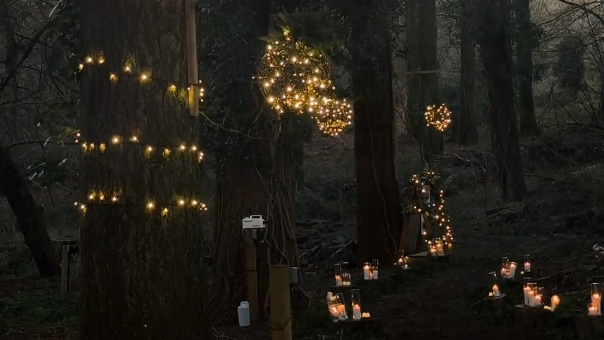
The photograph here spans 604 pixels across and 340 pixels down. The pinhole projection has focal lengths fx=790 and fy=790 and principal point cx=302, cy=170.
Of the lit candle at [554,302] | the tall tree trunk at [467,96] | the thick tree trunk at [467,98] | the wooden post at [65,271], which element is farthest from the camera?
the thick tree trunk at [467,98]

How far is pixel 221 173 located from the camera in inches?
312

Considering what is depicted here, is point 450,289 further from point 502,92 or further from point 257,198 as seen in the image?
point 502,92

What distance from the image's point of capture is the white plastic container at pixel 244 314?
7465 mm

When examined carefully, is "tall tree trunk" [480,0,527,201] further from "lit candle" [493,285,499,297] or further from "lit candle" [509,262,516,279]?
"lit candle" [493,285,499,297]

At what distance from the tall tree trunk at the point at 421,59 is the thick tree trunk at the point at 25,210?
29.3 feet

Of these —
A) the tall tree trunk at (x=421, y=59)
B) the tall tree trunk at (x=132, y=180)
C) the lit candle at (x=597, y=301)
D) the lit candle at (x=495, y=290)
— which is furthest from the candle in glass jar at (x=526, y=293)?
the tall tree trunk at (x=421, y=59)

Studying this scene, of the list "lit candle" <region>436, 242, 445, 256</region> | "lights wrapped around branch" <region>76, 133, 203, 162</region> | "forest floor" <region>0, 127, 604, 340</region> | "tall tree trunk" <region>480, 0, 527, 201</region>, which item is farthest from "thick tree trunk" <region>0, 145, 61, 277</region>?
"tall tree trunk" <region>480, 0, 527, 201</region>

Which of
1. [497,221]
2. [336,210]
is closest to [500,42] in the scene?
[497,221]

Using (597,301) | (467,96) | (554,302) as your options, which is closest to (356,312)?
(554,302)

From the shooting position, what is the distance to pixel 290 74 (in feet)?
22.9

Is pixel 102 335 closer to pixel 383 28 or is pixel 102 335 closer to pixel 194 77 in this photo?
pixel 194 77

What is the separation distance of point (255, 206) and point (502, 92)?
32.5ft

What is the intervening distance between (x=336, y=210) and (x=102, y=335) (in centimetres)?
1453

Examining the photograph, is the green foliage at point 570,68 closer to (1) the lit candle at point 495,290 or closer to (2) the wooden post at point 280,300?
(1) the lit candle at point 495,290
